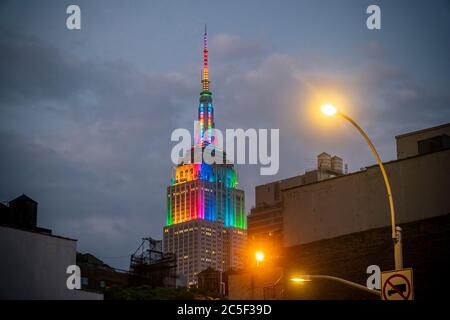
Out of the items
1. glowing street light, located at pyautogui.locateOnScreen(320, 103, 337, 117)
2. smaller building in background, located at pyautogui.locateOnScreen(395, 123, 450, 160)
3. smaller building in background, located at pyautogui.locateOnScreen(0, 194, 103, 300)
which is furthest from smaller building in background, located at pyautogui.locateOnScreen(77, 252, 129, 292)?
glowing street light, located at pyautogui.locateOnScreen(320, 103, 337, 117)

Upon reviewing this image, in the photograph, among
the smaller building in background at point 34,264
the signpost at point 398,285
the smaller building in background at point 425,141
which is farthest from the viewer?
the smaller building in background at point 425,141

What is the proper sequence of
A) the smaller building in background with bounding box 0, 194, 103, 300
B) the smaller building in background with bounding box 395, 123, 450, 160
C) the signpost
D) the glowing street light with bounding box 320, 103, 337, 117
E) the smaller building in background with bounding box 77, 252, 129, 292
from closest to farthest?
the signpost → the glowing street light with bounding box 320, 103, 337, 117 → the smaller building in background with bounding box 0, 194, 103, 300 → the smaller building in background with bounding box 395, 123, 450, 160 → the smaller building in background with bounding box 77, 252, 129, 292

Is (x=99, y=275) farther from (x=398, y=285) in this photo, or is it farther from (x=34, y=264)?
(x=398, y=285)

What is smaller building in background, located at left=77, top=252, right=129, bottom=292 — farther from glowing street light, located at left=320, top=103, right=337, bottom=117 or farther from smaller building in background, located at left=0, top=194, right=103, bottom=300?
glowing street light, located at left=320, top=103, right=337, bottom=117

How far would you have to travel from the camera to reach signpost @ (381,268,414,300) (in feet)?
85.7

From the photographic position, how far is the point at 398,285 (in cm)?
2639

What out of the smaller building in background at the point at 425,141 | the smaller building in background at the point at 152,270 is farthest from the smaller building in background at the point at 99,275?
the smaller building in background at the point at 425,141

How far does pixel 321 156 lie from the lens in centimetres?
14975

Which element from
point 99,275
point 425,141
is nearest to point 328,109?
point 425,141

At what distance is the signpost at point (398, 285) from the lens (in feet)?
85.7

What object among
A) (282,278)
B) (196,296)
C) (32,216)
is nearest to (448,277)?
(282,278)

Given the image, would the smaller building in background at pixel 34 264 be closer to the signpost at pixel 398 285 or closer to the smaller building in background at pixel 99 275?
the signpost at pixel 398 285
